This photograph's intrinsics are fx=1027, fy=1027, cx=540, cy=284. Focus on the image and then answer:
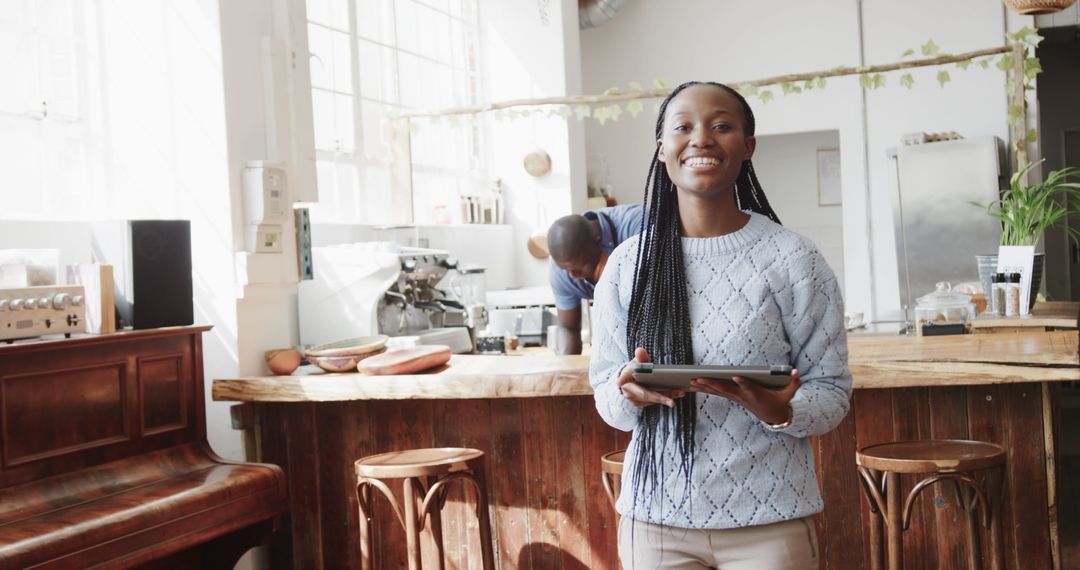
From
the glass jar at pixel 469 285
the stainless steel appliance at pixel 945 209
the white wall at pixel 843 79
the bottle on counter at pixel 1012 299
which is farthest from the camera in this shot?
the white wall at pixel 843 79

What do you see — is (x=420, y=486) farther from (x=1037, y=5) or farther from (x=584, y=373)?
(x=1037, y=5)

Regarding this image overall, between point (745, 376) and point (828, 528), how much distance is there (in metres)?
1.95

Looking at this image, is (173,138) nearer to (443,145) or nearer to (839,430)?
(839,430)

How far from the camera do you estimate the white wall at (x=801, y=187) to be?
895 centimetres

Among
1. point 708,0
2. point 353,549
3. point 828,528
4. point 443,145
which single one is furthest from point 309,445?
point 708,0

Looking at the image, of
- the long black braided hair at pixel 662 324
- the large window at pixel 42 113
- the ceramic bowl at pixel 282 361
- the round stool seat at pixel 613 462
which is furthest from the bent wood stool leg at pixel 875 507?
the large window at pixel 42 113

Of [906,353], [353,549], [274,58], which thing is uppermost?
[274,58]

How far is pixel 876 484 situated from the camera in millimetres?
2809

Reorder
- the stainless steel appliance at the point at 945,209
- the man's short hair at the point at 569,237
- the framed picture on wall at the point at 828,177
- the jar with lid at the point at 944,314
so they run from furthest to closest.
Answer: the framed picture on wall at the point at 828,177 < the stainless steel appliance at the point at 945,209 < the jar with lid at the point at 944,314 < the man's short hair at the point at 569,237

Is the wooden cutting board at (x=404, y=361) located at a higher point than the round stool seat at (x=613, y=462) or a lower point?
higher

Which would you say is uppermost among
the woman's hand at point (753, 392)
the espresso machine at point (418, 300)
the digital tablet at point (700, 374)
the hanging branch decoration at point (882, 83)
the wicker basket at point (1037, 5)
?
the wicker basket at point (1037, 5)

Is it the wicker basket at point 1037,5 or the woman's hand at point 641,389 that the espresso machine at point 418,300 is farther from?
the wicker basket at point 1037,5

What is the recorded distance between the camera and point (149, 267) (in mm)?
3225

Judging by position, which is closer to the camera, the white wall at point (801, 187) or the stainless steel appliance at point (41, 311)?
the stainless steel appliance at point (41, 311)
